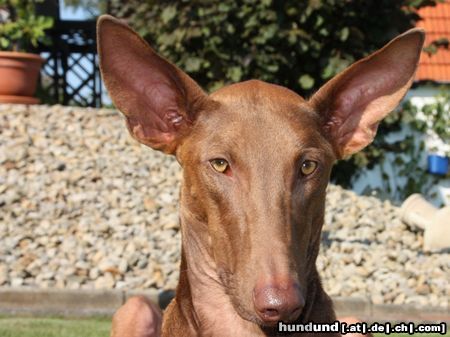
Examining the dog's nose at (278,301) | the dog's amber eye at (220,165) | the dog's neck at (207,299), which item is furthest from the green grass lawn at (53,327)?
the dog's nose at (278,301)

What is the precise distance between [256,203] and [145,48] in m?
0.99

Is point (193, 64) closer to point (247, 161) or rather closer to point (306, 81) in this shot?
point (306, 81)

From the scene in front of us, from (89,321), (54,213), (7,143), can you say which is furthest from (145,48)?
A: (7,143)

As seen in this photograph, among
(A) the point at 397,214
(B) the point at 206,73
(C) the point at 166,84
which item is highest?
(C) the point at 166,84

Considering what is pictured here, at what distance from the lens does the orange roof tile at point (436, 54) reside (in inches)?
751

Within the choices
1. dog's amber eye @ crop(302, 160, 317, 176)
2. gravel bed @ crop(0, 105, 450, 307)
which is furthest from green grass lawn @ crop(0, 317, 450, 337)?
dog's amber eye @ crop(302, 160, 317, 176)

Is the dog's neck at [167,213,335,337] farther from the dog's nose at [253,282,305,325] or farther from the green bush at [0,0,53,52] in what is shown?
the green bush at [0,0,53,52]

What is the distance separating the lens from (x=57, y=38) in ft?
69.5

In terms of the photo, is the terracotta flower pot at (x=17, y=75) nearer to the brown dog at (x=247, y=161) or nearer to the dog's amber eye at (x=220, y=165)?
the brown dog at (x=247, y=161)

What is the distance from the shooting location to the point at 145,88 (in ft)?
14.6

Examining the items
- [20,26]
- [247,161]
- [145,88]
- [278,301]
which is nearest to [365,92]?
[247,161]

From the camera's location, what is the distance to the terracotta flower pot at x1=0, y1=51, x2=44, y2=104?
1477 cm

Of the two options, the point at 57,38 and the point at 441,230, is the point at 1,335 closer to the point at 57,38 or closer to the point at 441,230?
the point at 441,230

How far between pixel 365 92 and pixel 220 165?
3.31 feet
